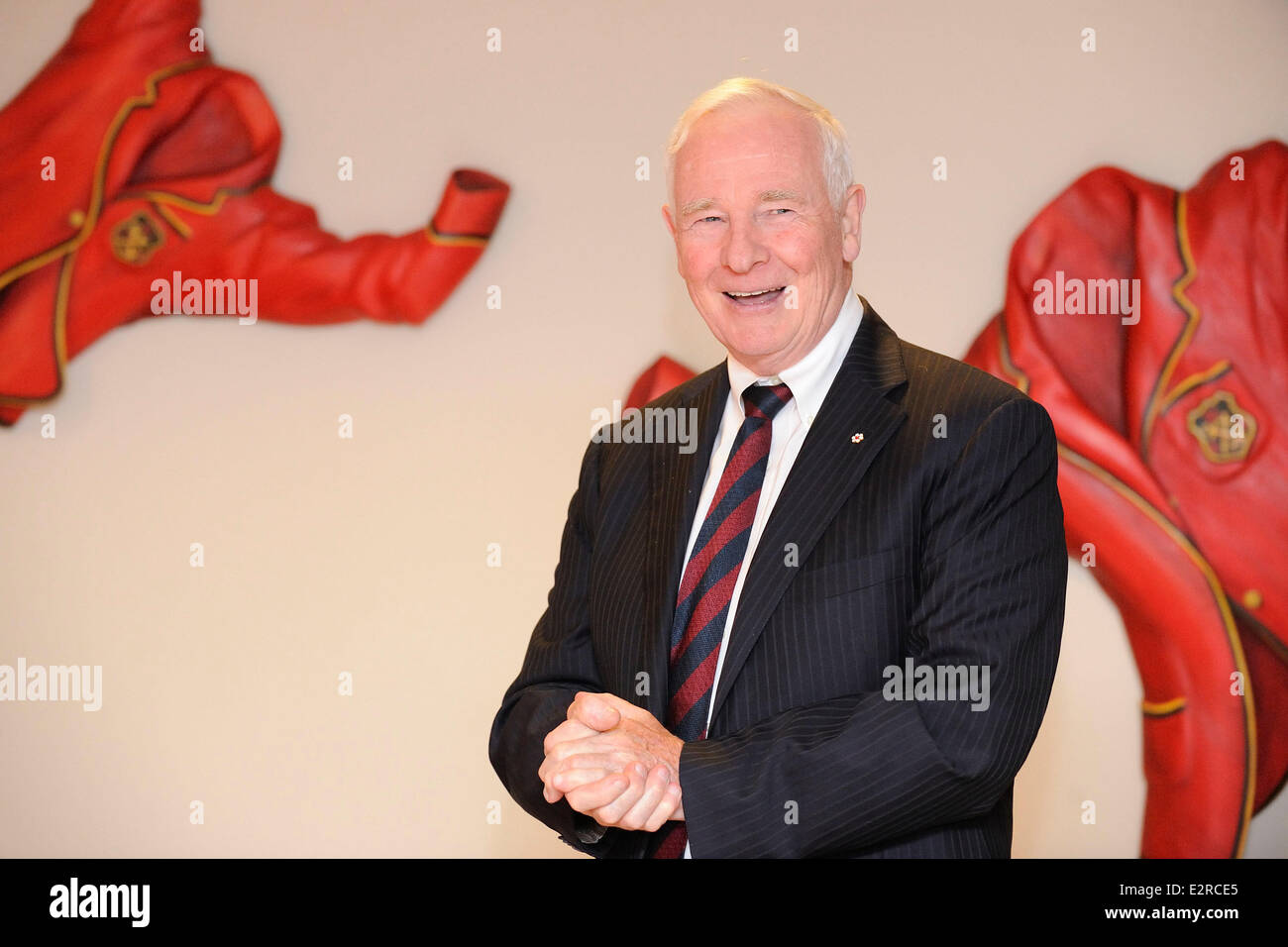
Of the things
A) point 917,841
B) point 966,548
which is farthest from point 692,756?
point 966,548

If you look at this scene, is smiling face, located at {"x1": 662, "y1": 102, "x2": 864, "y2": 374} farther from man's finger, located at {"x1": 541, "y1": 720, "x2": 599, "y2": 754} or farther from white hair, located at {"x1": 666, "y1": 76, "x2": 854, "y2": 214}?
man's finger, located at {"x1": 541, "y1": 720, "x2": 599, "y2": 754}

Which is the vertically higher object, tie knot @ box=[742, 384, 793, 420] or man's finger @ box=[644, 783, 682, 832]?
tie knot @ box=[742, 384, 793, 420]

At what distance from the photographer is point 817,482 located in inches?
76.2

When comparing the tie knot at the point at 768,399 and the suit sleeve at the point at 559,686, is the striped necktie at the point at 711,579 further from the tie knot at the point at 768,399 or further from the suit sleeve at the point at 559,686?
the suit sleeve at the point at 559,686

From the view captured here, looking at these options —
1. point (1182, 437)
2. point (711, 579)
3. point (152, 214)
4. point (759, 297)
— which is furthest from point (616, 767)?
point (152, 214)

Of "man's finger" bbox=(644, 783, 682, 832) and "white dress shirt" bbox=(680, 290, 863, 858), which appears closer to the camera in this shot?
"man's finger" bbox=(644, 783, 682, 832)

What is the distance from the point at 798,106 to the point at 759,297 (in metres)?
0.34

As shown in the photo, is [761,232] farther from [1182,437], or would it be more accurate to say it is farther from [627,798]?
[1182,437]

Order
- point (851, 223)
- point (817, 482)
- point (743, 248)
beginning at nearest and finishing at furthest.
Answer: point (817, 482)
point (743, 248)
point (851, 223)

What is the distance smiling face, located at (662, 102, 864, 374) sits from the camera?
210 cm

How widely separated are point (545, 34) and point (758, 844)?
302cm

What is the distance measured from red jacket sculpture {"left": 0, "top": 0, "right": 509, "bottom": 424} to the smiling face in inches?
77.6

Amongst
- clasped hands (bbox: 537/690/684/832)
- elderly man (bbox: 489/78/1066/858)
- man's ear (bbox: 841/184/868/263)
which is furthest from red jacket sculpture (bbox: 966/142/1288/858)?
clasped hands (bbox: 537/690/684/832)
